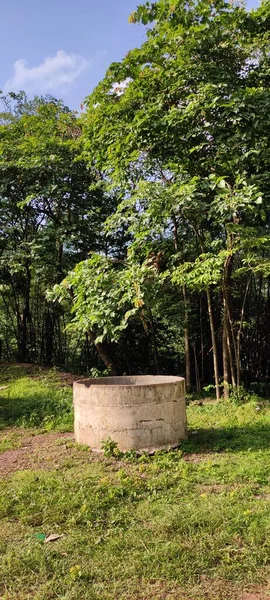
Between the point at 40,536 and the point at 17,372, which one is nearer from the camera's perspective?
the point at 40,536

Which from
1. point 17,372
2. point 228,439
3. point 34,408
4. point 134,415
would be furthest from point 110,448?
point 17,372

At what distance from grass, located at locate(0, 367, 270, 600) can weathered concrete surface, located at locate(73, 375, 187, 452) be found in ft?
0.61

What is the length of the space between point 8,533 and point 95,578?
0.83 meters

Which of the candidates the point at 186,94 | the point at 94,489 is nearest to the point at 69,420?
the point at 94,489

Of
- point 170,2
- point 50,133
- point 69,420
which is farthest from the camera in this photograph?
point 50,133

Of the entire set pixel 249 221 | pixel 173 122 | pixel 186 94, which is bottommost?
pixel 249 221

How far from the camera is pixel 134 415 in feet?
15.5

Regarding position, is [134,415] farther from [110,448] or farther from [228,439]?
[228,439]

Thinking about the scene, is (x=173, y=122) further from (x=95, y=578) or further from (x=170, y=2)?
(x=95, y=578)

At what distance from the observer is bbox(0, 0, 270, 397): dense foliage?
19.0 ft

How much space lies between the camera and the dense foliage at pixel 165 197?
5.80 metres

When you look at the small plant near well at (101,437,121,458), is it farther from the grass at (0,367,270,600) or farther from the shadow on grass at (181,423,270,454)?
the shadow on grass at (181,423,270,454)

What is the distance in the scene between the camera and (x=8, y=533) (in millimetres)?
3020

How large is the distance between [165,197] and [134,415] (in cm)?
269
